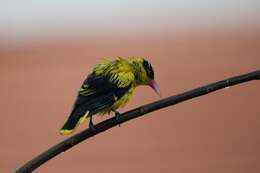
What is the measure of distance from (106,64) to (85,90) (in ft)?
0.72

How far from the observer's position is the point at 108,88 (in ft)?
3.44

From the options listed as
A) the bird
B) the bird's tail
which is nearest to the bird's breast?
the bird

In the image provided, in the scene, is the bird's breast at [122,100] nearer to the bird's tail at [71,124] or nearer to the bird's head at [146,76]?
the bird's head at [146,76]

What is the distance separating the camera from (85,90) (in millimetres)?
Answer: 995

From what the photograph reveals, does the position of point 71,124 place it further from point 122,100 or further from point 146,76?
point 146,76

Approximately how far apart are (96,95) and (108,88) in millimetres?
65

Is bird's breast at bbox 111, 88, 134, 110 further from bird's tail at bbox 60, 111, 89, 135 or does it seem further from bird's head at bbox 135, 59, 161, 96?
bird's tail at bbox 60, 111, 89, 135

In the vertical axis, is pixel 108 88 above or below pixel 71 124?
above

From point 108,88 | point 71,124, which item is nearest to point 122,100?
point 108,88

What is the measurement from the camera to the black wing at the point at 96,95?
0.92 metres

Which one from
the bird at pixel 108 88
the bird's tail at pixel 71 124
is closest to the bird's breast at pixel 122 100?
the bird at pixel 108 88

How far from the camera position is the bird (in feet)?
2.94

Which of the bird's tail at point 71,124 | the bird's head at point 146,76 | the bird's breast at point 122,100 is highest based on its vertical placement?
the bird's head at point 146,76

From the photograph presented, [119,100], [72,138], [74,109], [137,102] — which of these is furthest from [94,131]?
[137,102]
